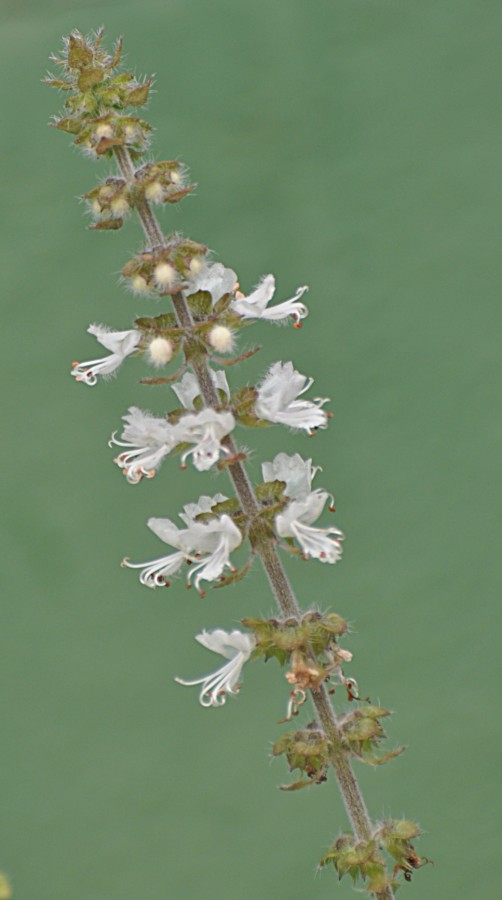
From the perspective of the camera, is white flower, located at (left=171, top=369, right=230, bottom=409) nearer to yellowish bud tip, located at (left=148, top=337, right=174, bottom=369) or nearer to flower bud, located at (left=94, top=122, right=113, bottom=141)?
yellowish bud tip, located at (left=148, top=337, right=174, bottom=369)

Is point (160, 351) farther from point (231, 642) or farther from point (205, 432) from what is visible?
point (231, 642)

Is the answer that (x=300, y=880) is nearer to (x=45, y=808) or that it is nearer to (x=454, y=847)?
(x=454, y=847)

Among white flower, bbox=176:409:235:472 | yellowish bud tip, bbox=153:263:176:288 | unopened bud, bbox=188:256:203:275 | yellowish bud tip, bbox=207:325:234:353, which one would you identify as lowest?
white flower, bbox=176:409:235:472

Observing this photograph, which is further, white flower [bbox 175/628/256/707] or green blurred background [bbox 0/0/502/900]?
green blurred background [bbox 0/0/502/900]

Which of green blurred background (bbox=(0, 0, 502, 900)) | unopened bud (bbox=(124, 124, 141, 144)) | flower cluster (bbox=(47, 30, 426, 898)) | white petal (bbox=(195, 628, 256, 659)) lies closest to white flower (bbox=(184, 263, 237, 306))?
flower cluster (bbox=(47, 30, 426, 898))

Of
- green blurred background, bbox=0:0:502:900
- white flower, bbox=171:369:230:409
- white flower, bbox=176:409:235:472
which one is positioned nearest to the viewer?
white flower, bbox=176:409:235:472

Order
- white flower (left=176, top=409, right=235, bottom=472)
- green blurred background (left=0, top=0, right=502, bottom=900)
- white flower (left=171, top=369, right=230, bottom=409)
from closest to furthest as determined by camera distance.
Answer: white flower (left=176, top=409, right=235, bottom=472) < white flower (left=171, top=369, right=230, bottom=409) < green blurred background (left=0, top=0, right=502, bottom=900)

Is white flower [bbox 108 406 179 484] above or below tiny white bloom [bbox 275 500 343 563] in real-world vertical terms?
above
